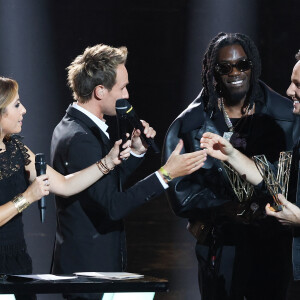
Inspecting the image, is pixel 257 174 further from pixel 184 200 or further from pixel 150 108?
pixel 150 108

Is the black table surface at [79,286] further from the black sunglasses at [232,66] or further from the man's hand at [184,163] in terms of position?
→ the black sunglasses at [232,66]

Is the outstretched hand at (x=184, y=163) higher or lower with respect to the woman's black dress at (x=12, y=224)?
higher

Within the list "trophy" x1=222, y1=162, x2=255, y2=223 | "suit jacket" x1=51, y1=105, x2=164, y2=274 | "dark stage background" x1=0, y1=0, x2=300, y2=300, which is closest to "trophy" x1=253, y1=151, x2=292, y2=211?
"trophy" x1=222, y1=162, x2=255, y2=223

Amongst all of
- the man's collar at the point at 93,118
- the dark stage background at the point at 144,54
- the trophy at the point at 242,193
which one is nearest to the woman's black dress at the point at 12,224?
the man's collar at the point at 93,118

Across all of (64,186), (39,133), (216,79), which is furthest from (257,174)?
(39,133)

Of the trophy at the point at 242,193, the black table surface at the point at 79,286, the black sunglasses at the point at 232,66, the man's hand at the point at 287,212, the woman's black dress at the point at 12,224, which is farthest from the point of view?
the black sunglasses at the point at 232,66

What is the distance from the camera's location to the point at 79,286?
120 inches

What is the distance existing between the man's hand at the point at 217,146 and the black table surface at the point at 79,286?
2.48 feet

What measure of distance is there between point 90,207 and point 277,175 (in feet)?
2.88

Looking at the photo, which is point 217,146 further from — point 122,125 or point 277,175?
point 122,125

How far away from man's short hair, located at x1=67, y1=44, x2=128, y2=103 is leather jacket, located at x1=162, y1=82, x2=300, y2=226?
42 cm

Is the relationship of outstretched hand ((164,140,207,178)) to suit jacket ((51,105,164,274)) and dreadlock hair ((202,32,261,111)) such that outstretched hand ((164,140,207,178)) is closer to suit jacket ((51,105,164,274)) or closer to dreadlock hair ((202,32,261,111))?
suit jacket ((51,105,164,274))

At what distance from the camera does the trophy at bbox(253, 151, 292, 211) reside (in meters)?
3.44

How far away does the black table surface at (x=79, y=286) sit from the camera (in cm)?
302
